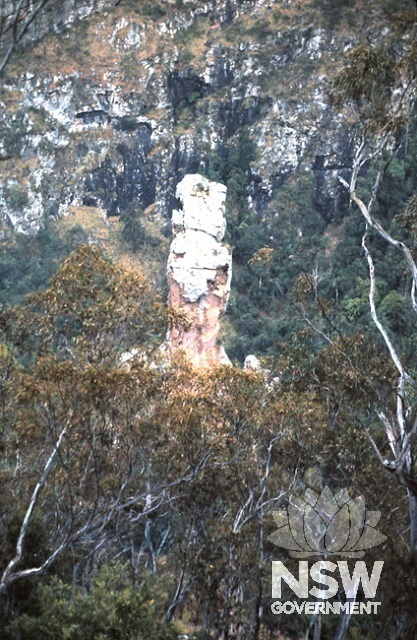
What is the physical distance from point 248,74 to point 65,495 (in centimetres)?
5268

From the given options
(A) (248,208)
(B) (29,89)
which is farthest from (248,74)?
(B) (29,89)

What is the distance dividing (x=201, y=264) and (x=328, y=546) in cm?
2176

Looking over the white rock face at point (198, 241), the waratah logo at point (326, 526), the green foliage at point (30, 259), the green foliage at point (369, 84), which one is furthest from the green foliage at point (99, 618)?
the green foliage at point (30, 259)

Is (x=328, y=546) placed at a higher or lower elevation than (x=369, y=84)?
lower

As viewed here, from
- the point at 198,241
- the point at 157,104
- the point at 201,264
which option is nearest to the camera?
the point at 201,264

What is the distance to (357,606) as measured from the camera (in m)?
11.1

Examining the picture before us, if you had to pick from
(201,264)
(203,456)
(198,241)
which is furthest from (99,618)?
(198,241)

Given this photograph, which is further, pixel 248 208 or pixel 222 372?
pixel 248 208

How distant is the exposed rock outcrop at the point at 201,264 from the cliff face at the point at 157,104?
2110cm

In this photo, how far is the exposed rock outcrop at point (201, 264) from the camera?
30.9 m

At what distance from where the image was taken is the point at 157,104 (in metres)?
62.3

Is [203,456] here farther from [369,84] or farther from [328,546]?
[369,84]

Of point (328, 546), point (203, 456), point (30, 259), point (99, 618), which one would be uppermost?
point (30, 259)

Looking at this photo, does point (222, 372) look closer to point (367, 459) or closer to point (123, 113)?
point (367, 459)
